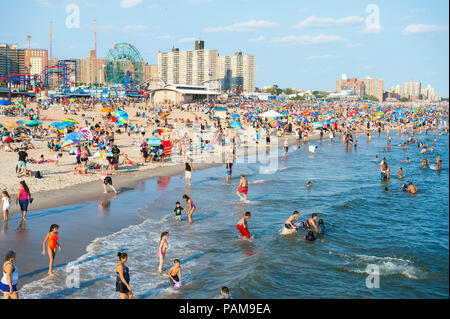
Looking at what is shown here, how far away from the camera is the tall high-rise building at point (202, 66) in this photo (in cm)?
17188

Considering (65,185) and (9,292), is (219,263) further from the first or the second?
(65,185)

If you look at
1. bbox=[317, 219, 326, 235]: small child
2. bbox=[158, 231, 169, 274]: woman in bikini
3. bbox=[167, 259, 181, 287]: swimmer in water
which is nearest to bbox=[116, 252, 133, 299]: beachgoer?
bbox=[167, 259, 181, 287]: swimmer in water

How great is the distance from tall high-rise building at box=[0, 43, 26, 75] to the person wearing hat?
594ft

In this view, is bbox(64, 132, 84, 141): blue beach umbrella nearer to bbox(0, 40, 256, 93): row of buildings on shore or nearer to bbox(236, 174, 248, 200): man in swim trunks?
bbox(236, 174, 248, 200): man in swim trunks

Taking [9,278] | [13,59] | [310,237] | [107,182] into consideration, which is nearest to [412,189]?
[310,237]

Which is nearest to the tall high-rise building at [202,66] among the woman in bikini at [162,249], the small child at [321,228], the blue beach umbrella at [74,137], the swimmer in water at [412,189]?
the blue beach umbrella at [74,137]

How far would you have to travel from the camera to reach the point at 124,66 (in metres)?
95.6

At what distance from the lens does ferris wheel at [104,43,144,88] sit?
85.2m

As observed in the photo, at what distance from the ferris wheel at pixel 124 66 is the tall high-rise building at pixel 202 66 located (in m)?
70.7

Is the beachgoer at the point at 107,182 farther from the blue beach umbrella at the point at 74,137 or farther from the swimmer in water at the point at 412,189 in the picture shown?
the swimmer in water at the point at 412,189

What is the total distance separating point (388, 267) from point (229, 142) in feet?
82.5

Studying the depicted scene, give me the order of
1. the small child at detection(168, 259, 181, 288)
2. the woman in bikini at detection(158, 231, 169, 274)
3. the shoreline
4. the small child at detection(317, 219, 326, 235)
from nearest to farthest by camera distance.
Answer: the small child at detection(168, 259, 181, 288)
the woman in bikini at detection(158, 231, 169, 274)
the small child at detection(317, 219, 326, 235)
the shoreline

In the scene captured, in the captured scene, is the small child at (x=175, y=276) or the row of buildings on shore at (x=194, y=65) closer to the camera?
the small child at (x=175, y=276)

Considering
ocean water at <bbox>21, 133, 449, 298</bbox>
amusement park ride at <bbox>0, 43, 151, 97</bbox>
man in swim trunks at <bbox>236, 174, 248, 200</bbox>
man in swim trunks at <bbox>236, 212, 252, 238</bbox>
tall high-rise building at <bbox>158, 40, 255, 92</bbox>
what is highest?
tall high-rise building at <bbox>158, 40, 255, 92</bbox>
